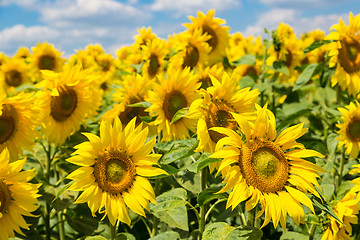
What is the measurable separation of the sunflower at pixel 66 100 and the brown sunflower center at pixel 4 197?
1269 millimetres

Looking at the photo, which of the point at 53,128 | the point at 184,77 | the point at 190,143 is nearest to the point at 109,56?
the point at 53,128

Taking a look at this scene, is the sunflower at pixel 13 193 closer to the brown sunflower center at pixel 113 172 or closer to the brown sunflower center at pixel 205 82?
the brown sunflower center at pixel 113 172

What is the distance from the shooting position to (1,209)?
7.43 ft

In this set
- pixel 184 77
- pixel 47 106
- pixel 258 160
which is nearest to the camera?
pixel 258 160

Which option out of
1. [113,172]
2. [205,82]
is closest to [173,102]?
[205,82]

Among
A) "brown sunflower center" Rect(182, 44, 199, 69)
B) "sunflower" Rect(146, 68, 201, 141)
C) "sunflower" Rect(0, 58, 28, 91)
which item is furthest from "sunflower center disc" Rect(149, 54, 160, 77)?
"sunflower" Rect(0, 58, 28, 91)

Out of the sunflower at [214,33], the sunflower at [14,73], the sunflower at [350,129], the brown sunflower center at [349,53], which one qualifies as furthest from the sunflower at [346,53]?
the sunflower at [14,73]

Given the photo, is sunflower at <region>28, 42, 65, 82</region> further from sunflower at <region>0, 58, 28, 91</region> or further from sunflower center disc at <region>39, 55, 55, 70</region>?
sunflower at <region>0, 58, 28, 91</region>

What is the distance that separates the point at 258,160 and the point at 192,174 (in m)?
1.02

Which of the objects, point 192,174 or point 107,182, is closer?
point 107,182

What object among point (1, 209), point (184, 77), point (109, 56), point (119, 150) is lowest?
point (1, 209)

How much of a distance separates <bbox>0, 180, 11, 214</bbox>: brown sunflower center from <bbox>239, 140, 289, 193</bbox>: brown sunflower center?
4.48 feet

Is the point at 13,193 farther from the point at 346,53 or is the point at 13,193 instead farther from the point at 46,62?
the point at 46,62

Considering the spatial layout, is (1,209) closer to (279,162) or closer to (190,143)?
(190,143)
